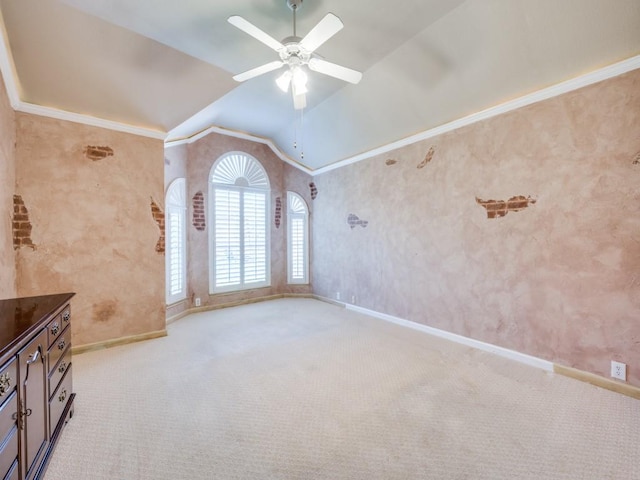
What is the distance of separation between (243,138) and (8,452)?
5.12 m

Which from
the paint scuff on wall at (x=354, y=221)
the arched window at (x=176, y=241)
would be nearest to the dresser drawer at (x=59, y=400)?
the arched window at (x=176, y=241)

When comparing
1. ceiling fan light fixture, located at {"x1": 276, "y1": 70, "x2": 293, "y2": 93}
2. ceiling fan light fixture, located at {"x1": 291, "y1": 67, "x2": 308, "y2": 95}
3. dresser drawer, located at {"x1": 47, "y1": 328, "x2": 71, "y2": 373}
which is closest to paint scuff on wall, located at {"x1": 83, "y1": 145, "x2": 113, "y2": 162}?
dresser drawer, located at {"x1": 47, "y1": 328, "x2": 71, "y2": 373}

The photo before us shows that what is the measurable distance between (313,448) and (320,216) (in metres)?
4.39

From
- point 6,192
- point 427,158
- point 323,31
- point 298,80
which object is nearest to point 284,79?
point 298,80

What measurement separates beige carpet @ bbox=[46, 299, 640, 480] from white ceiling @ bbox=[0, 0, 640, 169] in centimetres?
286

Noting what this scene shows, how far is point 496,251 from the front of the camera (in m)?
3.22

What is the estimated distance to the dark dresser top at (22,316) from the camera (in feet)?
4.07

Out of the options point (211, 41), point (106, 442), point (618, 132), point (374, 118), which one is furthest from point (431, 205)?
point (106, 442)

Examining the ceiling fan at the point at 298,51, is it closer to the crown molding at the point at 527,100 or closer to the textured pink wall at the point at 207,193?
the crown molding at the point at 527,100

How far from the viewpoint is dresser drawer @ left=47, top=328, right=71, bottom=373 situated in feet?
5.81

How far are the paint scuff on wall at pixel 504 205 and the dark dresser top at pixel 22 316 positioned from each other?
3911 mm

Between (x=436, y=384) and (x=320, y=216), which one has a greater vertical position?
(x=320, y=216)

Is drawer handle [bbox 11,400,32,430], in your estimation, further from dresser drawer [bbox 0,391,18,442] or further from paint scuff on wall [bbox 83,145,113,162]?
paint scuff on wall [bbox 83,145,113,162]

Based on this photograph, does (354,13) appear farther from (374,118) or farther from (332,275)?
(332,275)
